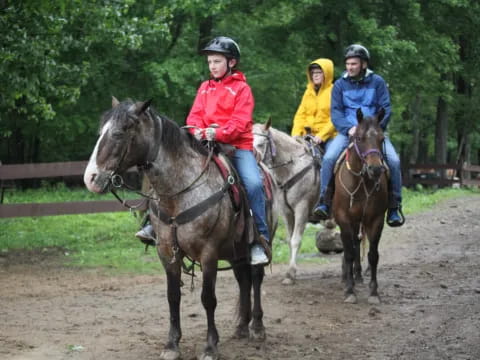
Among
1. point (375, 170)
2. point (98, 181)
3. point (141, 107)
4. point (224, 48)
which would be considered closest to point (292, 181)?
point (375, 170)

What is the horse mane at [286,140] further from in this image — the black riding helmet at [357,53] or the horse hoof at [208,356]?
the horse hoof at [208,356]

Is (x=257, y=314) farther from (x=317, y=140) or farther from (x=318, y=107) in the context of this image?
(x=318, y=107)

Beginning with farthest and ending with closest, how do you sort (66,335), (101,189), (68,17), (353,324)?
1. (68,17)
2. (353,324)
3. (66,335)
4. (101,189)

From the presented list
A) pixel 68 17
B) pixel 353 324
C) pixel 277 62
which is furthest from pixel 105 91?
pixel 353 324

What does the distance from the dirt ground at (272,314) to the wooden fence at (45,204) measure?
0.99m

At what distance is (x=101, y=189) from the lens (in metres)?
5.87

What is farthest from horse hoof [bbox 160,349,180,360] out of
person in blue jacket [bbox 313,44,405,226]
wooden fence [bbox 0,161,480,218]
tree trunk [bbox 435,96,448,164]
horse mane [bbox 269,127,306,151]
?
tree trunk [bbox 435,96,448,164]

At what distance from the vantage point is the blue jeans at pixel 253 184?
7.13 meters

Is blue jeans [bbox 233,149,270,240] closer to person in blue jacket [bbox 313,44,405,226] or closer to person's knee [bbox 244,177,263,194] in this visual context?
person's knee [bbox 244,177,263,194]

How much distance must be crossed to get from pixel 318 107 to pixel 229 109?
5146 millimetres

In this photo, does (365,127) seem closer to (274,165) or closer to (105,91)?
(274,165)

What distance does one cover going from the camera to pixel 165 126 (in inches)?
254

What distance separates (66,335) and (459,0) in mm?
25341

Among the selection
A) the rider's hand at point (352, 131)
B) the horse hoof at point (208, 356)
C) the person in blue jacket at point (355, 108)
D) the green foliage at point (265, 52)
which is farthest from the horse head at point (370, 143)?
the green foliage at point (265, 52)
